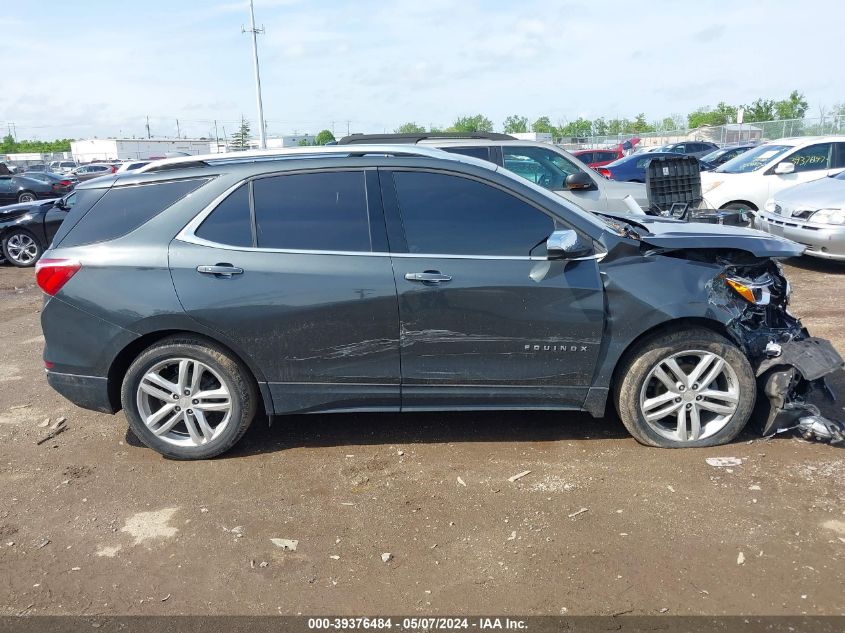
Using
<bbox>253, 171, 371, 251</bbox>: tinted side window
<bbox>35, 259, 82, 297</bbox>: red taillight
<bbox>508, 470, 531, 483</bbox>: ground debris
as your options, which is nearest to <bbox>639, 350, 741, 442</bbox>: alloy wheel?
<bbox>508, 470, 531, 483</bbox>: ground debris

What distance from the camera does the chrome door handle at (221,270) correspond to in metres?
3.93

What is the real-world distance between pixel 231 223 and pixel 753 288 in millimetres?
3207

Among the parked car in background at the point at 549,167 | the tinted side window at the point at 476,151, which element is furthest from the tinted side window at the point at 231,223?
the tinted side window at the point at 476,151

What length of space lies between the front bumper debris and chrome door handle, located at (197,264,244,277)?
3211 mm

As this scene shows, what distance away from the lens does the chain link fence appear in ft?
94.6

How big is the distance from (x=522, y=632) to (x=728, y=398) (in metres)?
2.10

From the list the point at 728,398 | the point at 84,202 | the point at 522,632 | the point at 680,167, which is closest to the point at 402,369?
the point at 522,632

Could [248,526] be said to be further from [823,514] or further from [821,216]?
Result: [821,216]

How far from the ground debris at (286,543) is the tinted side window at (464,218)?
5.62 ft

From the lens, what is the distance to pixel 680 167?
9.09m

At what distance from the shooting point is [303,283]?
391 centimetres

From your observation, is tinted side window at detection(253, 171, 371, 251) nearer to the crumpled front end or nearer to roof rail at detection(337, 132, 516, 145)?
the crumpled front end

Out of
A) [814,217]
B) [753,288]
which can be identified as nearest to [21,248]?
[753,288]

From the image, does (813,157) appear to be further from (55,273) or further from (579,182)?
(55,273)
